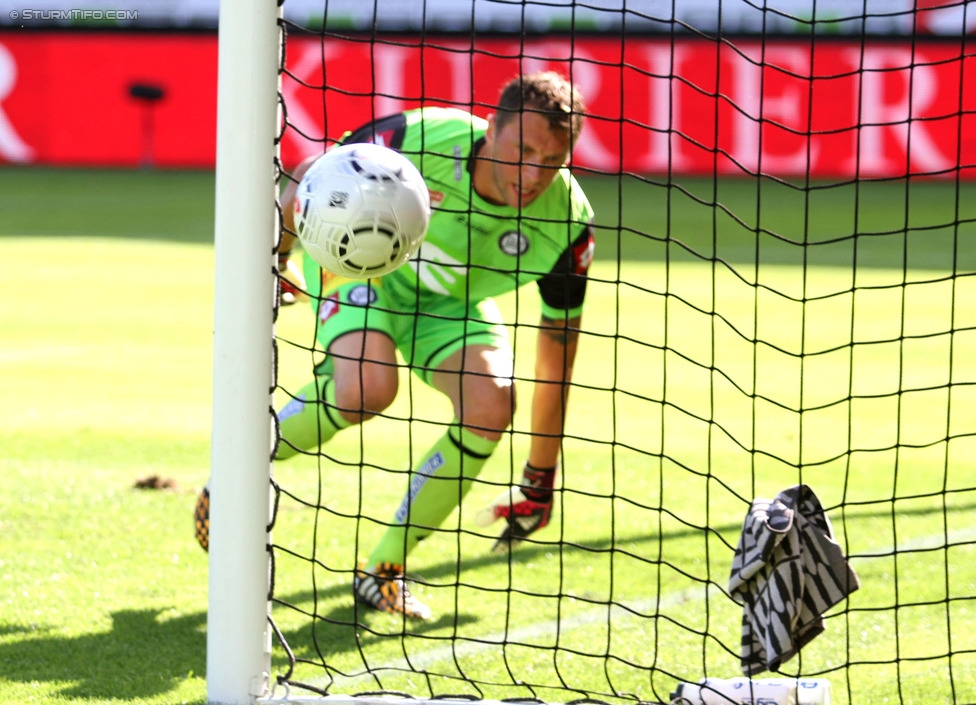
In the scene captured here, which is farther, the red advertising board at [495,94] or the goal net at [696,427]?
the red advertising board at [495,94]

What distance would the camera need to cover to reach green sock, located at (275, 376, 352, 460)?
4.71 meters

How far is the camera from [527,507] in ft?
15.8

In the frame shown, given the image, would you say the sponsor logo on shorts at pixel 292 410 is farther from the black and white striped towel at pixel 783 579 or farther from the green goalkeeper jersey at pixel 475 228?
the black and white striped towel at pixel 783 579

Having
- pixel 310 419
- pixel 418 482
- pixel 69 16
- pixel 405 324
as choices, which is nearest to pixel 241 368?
pixel 418 482

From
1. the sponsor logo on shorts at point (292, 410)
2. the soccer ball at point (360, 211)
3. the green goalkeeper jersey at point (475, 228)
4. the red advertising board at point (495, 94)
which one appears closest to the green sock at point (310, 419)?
the sponsor logo on shorts at point (292, 410)

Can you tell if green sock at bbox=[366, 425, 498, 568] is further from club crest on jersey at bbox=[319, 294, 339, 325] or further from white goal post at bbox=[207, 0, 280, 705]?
white goal post at bbox=[207, 0, 280, 705]

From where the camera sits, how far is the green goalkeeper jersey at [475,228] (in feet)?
15.8

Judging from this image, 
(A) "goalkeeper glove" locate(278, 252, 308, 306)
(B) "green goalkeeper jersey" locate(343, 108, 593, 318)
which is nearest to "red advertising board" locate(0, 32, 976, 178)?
(A) "goalkeeper glove" locate(278, 252, 308, 306)

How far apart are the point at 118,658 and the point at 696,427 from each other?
4.17 metres

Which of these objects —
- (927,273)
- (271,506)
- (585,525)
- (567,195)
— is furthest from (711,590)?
(927,273)

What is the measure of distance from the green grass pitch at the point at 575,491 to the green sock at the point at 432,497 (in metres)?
0.20

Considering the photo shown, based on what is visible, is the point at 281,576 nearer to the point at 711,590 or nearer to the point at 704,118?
the point at 711,590

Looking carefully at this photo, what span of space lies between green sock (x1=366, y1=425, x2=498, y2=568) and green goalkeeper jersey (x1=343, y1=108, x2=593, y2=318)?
59 cm

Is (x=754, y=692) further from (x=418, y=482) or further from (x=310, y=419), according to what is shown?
(x=310, y=419)
